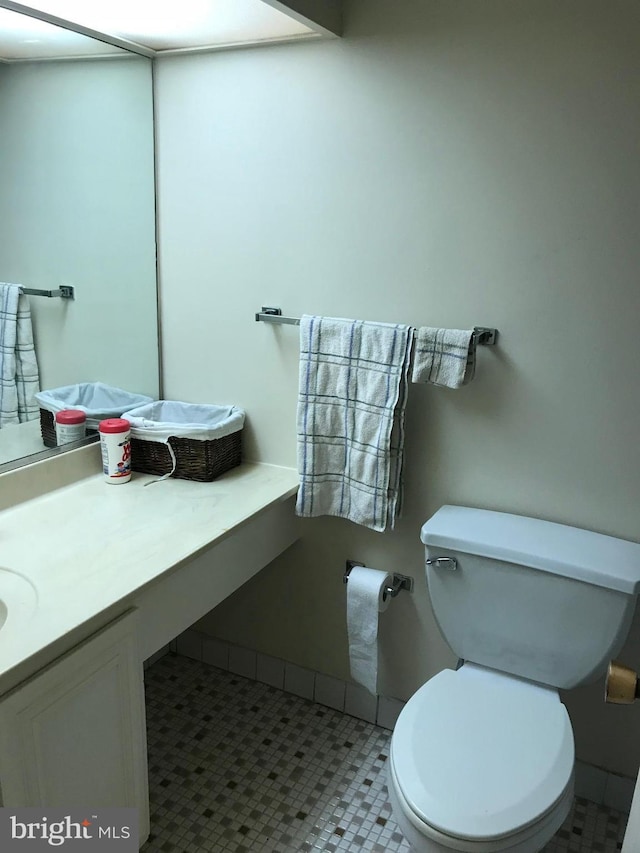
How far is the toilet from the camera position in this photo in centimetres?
126

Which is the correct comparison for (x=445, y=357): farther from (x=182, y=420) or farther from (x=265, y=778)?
(x=265, y=778)

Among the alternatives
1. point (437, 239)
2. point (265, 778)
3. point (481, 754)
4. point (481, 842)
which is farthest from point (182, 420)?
point (481, 842)

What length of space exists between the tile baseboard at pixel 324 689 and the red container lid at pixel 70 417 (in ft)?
3.01

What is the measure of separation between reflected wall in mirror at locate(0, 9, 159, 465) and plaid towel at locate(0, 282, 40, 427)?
0.09 feet

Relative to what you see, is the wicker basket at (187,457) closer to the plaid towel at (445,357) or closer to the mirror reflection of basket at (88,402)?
the mirror reflection of basket at (88,402)

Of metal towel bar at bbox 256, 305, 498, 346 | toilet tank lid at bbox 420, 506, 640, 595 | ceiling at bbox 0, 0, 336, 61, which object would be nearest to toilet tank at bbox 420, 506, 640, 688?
toilet tank lid at bbox 420, 506, 640, 595

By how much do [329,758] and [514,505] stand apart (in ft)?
3.05

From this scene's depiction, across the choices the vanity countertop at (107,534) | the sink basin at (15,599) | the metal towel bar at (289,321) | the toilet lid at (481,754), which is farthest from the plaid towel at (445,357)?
the sink basin at (15,599)

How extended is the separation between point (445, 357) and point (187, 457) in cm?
77

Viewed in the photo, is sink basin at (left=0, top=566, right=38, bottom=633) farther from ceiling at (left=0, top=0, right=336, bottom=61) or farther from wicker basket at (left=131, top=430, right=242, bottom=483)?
ceiling at (left=0, top=0, right=336, bottom=61)

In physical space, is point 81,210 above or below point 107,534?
above

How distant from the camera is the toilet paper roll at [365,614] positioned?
1841 millimetres

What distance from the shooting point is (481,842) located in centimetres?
121

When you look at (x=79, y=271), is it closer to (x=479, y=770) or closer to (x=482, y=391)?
(x=482, y=391)
